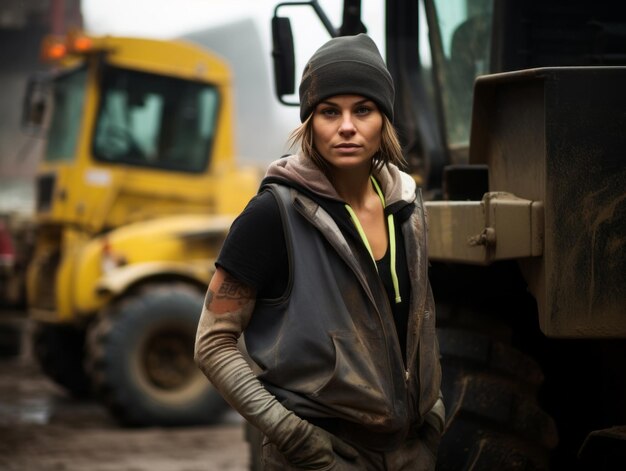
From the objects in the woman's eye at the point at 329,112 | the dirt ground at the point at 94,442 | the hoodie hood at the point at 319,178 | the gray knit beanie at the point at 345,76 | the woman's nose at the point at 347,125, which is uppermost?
Result: the gray knit beanie at the point at 345,76

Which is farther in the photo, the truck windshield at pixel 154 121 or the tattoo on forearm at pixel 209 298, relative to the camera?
the truck windshield at pixel 154 121

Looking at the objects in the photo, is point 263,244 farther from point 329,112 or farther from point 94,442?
point 94,442

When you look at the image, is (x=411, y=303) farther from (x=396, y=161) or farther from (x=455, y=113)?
(x=455, y=113)

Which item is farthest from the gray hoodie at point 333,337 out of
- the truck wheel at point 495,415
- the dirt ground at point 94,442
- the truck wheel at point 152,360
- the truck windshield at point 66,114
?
the truck windshield at point 66,114

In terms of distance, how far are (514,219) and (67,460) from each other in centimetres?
541

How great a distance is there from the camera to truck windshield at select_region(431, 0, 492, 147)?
5000 millimetres

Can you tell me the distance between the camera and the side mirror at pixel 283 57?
514cm

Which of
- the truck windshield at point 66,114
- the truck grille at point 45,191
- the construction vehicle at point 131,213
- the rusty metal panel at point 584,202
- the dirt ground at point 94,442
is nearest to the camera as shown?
the rusty metal panel at point 584,202

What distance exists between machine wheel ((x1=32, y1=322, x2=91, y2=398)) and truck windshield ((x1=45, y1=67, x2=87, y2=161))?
1518 millimetres

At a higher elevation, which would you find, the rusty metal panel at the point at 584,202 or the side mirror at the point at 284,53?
the side mirror at the point at 284,53

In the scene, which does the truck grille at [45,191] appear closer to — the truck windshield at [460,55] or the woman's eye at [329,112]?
the truck windshield at [460,55]

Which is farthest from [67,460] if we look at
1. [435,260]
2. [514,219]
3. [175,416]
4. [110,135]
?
[514,219]

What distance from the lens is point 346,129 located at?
9.82 ft

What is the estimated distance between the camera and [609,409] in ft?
13.0
